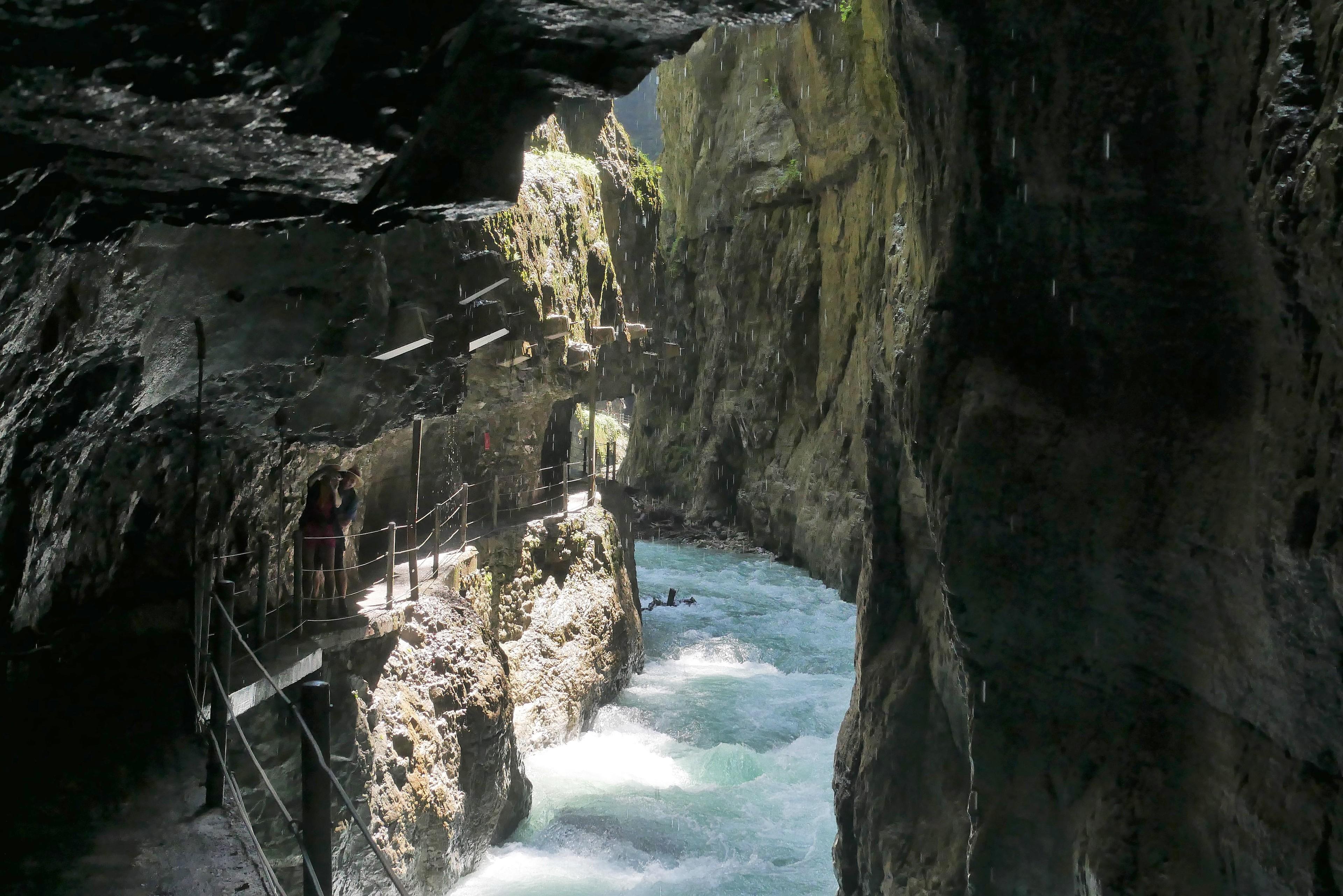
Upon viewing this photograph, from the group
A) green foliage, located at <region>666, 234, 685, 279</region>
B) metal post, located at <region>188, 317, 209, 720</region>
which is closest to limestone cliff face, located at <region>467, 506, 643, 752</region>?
metal post, located at <region>188, 317, 209, 720</region>

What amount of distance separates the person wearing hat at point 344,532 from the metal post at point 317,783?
469 centimetres

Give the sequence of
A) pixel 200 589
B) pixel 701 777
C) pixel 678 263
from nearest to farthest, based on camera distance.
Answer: pixel 200 589 < pixel 701 777 < pixel 678 263

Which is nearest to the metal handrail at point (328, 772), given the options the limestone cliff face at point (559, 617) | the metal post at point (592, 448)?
the limestone cliff face at point (559, 617)

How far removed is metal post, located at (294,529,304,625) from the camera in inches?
342

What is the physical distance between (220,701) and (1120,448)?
5155 mm

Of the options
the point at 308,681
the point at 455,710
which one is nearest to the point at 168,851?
the point at 308,681

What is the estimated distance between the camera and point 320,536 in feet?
30.7

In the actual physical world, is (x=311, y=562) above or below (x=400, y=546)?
above

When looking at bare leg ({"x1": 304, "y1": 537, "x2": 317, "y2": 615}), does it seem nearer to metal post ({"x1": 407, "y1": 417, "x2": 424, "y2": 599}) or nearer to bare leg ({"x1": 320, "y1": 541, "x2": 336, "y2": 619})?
bare leg ({"x1": 320, "y1": 541, "x2": 336, "y2": 619})

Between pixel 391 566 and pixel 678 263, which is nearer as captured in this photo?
pixel 391 566

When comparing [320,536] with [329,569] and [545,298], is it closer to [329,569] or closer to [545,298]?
[329,569]

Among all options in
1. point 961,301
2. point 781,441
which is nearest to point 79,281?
point 961,301

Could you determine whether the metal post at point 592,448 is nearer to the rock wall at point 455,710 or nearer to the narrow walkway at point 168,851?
the rock wall at point 455,710

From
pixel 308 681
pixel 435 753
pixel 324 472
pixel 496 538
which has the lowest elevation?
pixel 435 753
